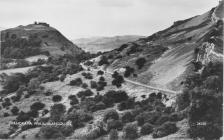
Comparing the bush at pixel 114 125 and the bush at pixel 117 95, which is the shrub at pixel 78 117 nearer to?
the bush at pixel 114 125

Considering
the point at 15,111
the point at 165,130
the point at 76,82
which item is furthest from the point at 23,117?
the point at 165,130

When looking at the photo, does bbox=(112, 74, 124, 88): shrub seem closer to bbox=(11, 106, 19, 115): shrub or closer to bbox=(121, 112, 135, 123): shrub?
bbox=(11, 106, 19, 115): shrub

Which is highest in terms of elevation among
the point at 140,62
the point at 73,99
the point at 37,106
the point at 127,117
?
the point at 140,62

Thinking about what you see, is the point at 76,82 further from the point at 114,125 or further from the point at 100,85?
the point at 114,125

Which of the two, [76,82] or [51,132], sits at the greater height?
[76,82]

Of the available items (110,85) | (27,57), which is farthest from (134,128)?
(27,57)

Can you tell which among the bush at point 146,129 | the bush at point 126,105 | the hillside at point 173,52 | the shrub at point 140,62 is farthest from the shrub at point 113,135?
the shrub at point 140,62

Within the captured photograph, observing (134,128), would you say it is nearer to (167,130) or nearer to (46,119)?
(167,130)

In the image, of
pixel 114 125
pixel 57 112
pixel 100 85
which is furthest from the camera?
pixel 100 85
